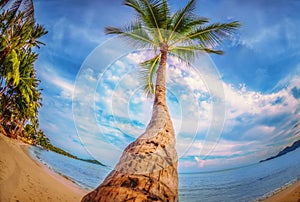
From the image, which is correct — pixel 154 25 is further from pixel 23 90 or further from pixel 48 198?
pixel 48 198

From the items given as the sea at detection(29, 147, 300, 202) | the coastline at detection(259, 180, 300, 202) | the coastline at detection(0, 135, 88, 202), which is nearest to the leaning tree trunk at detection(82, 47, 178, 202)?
the sea at detection(29, 147, 300, 202)

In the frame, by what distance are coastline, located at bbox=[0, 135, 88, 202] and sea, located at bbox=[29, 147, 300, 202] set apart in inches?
2.8

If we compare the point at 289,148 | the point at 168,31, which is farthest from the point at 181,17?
the point at 289,148

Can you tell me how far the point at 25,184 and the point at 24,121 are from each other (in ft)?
2.35

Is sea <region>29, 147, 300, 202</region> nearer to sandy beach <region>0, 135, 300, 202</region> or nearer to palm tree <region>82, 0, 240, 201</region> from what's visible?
sandy beach <region>0, 135, 300, 202</region>

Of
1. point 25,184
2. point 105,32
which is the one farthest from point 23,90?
point 105,32

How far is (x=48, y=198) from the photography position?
2.47m

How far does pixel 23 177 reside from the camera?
214 cm

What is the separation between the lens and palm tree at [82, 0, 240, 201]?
5.03ft

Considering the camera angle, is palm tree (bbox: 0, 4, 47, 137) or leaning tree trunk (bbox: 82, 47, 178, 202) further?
palm tree (bbox: 0, 4, 47, 137)

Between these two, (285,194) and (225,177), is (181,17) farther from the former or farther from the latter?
(285,194)

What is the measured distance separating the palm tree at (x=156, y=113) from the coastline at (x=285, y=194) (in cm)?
113

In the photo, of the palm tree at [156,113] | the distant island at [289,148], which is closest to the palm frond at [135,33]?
the palm tree at [156,113]

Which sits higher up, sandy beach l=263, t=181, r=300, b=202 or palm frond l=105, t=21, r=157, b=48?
palm frond l=105, t=21, r=157, b=48
